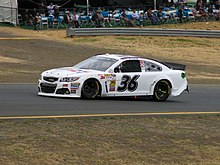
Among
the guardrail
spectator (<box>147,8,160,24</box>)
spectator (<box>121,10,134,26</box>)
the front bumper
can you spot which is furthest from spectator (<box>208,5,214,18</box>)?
the front bumper

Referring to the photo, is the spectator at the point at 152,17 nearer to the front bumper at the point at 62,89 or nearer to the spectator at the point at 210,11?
the spectator at the point at 210,11

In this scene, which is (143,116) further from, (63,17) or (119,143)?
(63,17)

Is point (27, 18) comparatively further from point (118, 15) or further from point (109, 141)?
point (109, 141)

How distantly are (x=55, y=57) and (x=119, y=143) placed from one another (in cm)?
2203

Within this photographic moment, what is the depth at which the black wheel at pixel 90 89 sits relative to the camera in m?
17.0

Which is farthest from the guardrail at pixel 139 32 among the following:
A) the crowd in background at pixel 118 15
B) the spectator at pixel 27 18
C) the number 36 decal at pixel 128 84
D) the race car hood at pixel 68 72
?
the race car hood at pixel 68 72

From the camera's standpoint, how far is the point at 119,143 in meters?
11.1

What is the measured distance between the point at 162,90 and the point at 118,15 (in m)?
26.8

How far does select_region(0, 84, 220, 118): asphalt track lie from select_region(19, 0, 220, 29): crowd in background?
23.0 m

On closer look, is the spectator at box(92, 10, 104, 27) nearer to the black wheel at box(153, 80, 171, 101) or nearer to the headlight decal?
the black wheel at box(153, 80, 171, 101)

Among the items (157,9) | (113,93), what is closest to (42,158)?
(113,93)

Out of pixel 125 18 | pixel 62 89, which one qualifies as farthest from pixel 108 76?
pixel 125 18

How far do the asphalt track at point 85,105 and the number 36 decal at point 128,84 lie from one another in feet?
1.26

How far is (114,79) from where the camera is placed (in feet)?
57.2
